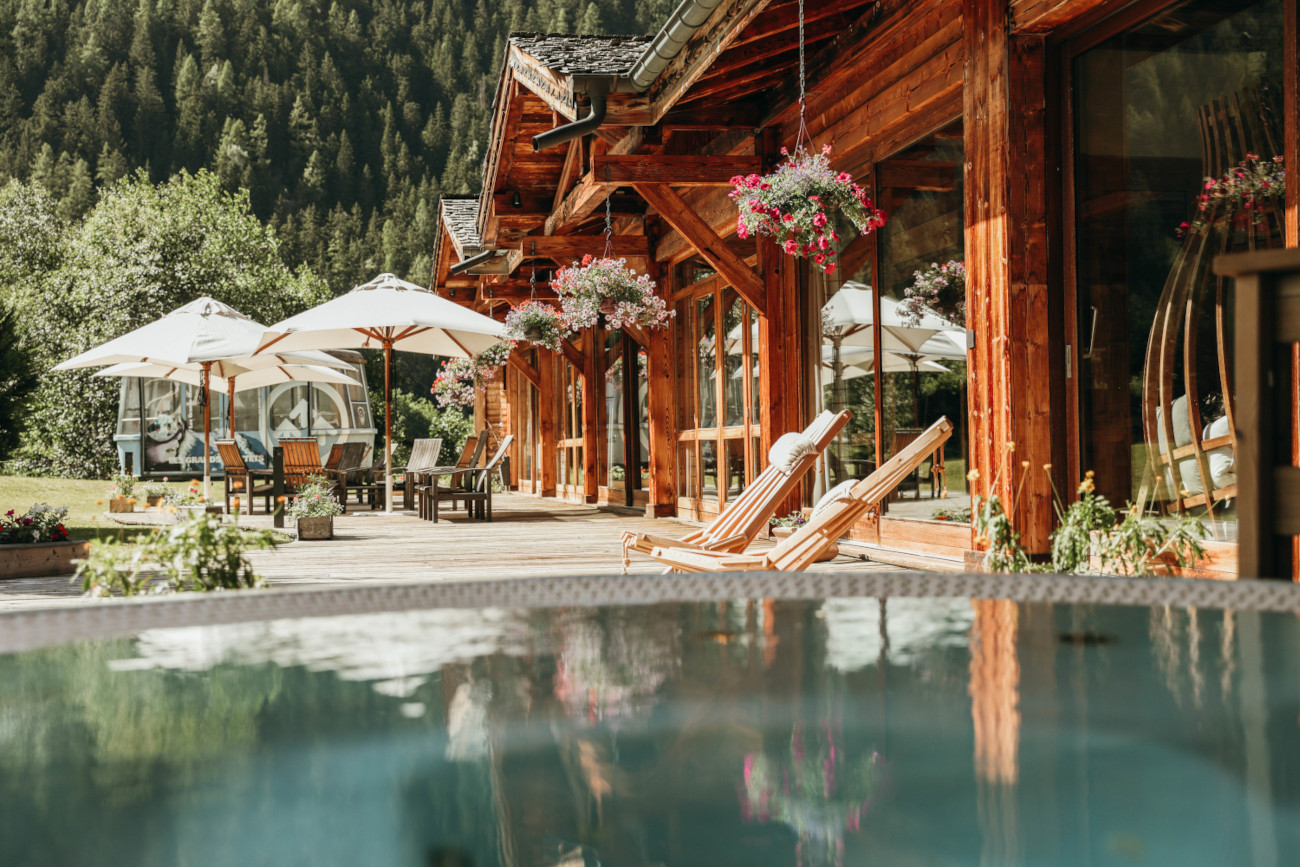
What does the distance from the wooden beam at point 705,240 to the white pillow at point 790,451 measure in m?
1.87

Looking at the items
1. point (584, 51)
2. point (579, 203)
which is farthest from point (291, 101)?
point (584, 51)

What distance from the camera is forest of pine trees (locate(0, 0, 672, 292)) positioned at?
5125cm

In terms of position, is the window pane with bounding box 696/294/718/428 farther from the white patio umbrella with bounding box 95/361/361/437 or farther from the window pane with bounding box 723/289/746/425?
Answer: the white patio umbrella with bounding box 95/361/361/437

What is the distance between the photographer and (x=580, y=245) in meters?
10.1

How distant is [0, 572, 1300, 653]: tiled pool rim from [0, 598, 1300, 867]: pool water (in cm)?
3

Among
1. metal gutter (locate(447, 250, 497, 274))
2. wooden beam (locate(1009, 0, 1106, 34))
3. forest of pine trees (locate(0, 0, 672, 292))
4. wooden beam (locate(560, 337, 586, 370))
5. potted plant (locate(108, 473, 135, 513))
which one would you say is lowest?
potted plant (locate(108, 473, 135, 513))

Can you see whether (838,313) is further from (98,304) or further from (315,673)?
(98,304)

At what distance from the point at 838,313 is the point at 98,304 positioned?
21.1m

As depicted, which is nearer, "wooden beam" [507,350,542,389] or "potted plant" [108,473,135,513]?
"potted plant" [108,473,135,513]

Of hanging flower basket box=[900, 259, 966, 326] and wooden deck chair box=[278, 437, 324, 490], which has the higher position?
hanging flower basket box=[900, 259, 966, 326]

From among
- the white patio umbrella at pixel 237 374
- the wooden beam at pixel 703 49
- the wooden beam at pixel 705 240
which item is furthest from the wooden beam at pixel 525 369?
the wooden beam at pixel 703 49

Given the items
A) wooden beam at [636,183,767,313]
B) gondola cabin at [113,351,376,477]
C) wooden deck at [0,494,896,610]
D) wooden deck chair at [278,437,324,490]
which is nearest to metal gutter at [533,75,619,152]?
wooden beam at [636,183,767,313]

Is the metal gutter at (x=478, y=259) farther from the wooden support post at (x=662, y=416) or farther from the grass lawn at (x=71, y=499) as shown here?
the grass lawn at (x=71, y=499)

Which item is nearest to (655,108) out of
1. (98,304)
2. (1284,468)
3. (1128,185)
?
(1128,185)
